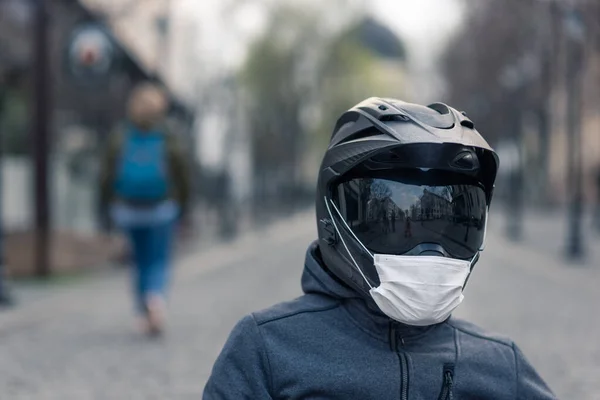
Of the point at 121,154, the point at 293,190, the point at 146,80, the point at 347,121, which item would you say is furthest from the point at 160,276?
the point at 293,190

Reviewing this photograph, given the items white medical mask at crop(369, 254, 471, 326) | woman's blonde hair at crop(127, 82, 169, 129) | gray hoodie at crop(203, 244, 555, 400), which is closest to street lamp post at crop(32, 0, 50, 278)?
woman's blonde hair at crop(127, 82, 169, 129)

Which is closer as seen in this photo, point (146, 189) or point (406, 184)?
point (406, 184)

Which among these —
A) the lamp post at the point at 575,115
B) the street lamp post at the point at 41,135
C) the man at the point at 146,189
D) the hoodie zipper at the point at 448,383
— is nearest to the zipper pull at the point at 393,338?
the hoodie zipper at the point at 448,383

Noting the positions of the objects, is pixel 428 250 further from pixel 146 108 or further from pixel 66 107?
pixel 66 107

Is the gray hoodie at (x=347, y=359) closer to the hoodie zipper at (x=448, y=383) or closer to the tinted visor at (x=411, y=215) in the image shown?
the hoodie zipper at (x=448, y=383)

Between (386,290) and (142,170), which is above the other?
(386,290)

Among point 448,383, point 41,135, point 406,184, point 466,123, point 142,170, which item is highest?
point 466,123

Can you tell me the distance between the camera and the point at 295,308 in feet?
7.06

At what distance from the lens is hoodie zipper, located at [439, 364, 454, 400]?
6.89 ft

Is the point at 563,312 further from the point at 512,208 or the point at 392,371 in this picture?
the point at 512,208

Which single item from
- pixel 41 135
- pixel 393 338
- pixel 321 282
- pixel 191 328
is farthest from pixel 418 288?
pixel 41 135

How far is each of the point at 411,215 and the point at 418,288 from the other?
0.50ft

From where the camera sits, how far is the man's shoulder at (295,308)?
211 cm

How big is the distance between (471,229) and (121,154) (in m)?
5.97
